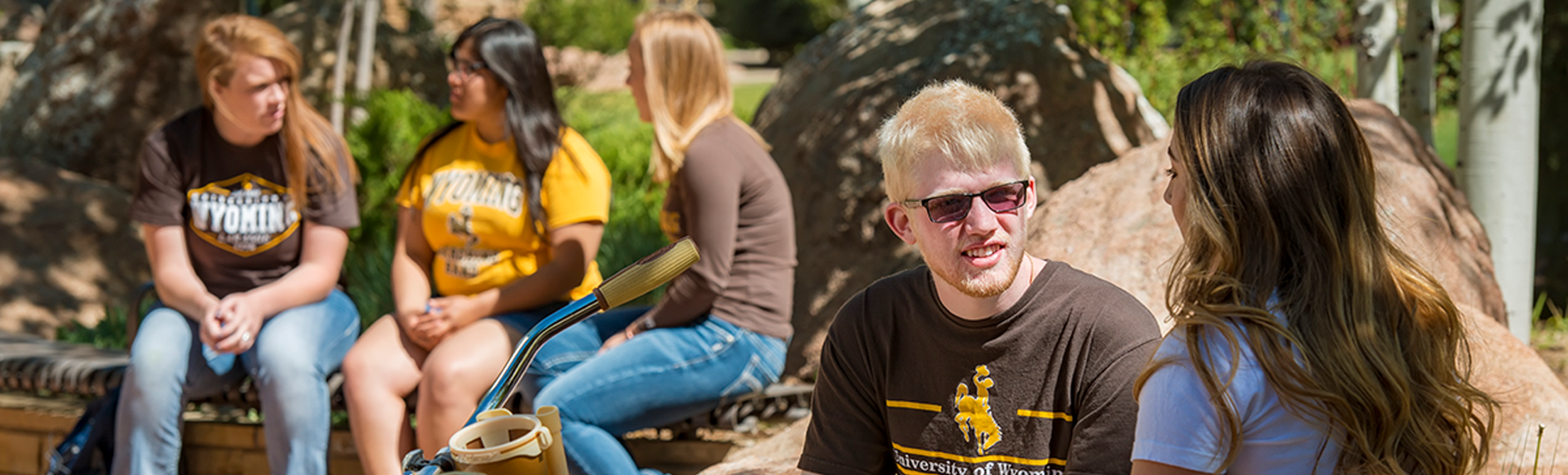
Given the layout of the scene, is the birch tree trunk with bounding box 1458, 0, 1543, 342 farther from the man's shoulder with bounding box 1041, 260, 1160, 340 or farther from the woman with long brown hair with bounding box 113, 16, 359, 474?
the woman with long brown hair with bounding box 113, 16, 359, 474

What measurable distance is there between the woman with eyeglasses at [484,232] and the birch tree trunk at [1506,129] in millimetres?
2901

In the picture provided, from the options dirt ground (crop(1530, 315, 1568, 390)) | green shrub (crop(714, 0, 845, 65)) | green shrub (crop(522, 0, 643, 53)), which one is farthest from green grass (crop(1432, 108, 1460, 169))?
green shrub (crop(714, 0, 845, 65))

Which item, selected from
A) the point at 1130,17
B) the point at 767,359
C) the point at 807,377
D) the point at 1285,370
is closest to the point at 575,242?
the point at 767,359

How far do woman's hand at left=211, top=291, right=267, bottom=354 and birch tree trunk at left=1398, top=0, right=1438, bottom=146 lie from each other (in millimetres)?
3788

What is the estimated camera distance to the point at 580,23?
15086mm

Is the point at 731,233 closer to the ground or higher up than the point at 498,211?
closer to the ground

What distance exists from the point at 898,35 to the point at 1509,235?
2391mm

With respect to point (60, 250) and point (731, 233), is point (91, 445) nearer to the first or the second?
point (731, 233)

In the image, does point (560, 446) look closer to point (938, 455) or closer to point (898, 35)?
point (938, 455)

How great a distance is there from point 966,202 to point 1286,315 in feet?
1.57

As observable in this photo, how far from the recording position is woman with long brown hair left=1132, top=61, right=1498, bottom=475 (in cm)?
150

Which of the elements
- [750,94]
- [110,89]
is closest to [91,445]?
[110,89]

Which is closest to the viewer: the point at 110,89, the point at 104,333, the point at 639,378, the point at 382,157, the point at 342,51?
the point at 639,378

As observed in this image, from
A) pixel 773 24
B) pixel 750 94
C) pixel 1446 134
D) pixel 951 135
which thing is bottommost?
pixel 750 94
